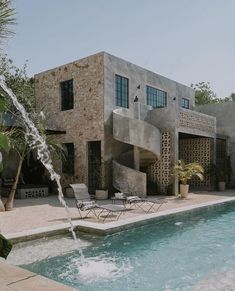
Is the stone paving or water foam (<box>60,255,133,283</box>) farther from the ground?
the stone paving

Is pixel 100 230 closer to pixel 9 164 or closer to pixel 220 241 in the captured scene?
pixel 220 241

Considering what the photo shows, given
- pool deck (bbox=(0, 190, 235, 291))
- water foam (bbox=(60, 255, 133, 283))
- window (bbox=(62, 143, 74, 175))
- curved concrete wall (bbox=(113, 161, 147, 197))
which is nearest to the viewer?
water foam (bbox=(60, 255, 133, 283))

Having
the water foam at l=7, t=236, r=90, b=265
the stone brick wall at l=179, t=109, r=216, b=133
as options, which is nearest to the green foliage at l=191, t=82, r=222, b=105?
the stone brick wall at l=179, t=109, r=216, b=133

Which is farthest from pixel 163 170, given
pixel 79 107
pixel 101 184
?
pixel 79 107

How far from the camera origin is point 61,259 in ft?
21.8

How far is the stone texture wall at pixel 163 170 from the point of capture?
1638 cm

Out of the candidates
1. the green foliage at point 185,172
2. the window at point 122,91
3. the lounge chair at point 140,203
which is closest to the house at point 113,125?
the window at point 122,91

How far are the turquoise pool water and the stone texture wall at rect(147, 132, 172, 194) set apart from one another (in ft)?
21.6

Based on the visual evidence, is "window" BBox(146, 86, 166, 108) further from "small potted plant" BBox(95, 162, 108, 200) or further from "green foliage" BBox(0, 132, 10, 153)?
"green foliage" BBox(0, 132, 10, 153)

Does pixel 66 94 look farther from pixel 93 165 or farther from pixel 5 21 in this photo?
pixel 5 21

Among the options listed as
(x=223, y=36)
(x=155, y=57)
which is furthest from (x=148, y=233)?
(x=155, y=57)

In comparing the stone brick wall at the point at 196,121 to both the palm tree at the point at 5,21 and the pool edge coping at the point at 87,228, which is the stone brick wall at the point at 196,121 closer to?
the pool edge coping at the point at 87,228

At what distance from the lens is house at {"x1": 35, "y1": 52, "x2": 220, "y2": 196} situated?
15.4 meters

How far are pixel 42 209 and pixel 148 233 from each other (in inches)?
193
